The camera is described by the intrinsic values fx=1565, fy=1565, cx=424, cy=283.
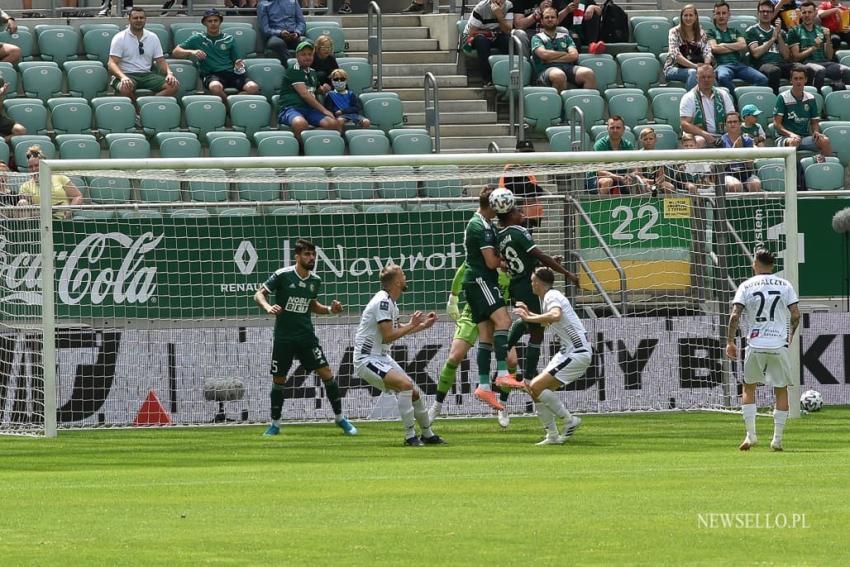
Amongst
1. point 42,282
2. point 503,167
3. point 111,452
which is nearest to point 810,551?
point 111,452

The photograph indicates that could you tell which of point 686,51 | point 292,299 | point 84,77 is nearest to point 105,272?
point 292,299

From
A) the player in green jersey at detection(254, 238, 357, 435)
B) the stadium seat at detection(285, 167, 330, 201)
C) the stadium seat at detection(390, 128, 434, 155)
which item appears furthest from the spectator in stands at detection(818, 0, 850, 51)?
the player in green jersey at detection(254, 238, 357, 435)

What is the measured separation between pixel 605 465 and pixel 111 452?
482 centimetres

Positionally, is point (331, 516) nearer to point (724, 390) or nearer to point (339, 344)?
point (339, 344)

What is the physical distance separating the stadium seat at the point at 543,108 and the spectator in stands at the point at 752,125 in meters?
2.64

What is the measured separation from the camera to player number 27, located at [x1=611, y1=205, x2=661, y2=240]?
18641 mm

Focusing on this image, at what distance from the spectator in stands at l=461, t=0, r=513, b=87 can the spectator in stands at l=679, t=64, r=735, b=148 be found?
10.0 ft

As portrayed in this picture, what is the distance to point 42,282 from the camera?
51.8ft

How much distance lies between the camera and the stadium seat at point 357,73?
22.5 m

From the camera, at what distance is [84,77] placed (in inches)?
837

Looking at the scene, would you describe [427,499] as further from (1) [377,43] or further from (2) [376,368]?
(1) [377,43]

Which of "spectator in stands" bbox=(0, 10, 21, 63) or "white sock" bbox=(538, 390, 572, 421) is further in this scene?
"spectator in stands" bbox=(0, 10, 21, 63)

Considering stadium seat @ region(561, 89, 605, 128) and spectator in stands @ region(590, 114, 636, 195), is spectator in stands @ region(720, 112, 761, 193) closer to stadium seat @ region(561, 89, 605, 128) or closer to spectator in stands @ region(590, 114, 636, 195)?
spectator in stands @ region(590, 114, 636, 195)

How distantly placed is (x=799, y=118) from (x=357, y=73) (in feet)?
20.9
